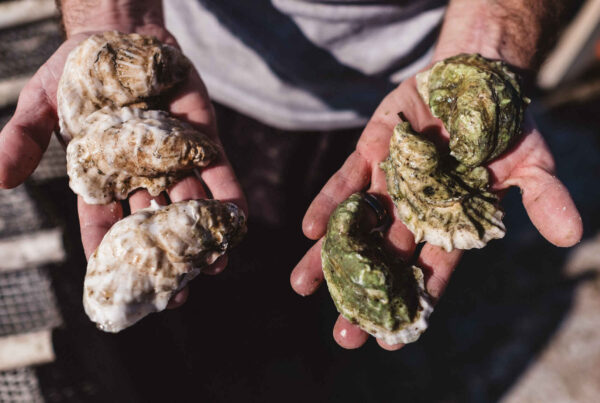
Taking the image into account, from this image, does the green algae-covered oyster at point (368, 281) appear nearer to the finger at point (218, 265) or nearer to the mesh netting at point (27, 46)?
the finger at point (218, 265)

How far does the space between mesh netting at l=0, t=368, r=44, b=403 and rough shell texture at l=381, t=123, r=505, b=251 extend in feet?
8.19

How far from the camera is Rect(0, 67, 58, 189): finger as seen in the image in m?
2.07

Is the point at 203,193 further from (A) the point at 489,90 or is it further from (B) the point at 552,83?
(B) the point at 552,83

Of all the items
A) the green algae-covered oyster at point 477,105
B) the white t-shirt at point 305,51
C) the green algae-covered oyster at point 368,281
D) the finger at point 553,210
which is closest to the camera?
the finger at point 553,210

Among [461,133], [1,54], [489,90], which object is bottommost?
[1,54]

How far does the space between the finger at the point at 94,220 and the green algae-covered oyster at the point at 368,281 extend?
1.09m

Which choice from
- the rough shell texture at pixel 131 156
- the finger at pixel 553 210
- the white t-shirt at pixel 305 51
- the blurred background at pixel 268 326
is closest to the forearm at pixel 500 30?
the white t-shirt at pixel 305 51

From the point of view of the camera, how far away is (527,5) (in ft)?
9.41

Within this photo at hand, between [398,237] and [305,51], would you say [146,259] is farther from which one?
[305,51]

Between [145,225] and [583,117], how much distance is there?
4965 millimetres

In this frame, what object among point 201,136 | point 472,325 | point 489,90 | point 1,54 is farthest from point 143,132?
point 472,325

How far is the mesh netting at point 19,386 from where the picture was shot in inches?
115

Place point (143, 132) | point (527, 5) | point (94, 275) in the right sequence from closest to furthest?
point (94, 275), point (143, 132), point (527, 5)

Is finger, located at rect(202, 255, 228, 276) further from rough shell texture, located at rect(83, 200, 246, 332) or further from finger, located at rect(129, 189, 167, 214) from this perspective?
finger, located at rect(129, 189, 167, 214)
